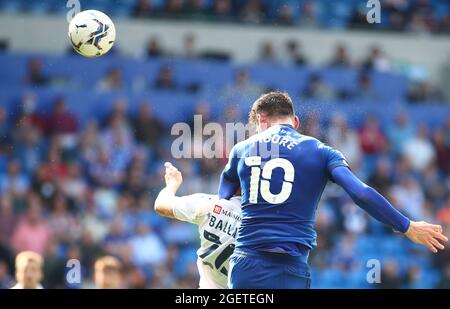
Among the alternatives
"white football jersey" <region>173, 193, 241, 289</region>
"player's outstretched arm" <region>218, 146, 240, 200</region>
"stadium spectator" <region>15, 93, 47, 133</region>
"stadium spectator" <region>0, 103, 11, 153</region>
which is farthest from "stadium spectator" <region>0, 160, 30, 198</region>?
"player's outstretched arm" <region>218, 146, 240, 200</region>

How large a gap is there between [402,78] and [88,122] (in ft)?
23.3

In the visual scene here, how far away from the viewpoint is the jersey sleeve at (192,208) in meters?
8.48

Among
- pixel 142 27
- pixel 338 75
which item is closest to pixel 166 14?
pixel 142 27

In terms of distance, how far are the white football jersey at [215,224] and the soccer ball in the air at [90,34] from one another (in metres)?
2.51

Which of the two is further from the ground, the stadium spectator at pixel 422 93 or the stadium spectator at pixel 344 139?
the stadium spectator at pixel 422 93

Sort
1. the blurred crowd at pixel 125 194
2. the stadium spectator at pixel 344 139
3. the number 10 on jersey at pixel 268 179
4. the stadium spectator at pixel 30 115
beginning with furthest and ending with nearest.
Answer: the stadium spectator at pixel 30 115 < the stadium spectator at pixel 344 139 < the blurred crowd at pixel 125 194 < the number 10 on jersey at pixel 268 179

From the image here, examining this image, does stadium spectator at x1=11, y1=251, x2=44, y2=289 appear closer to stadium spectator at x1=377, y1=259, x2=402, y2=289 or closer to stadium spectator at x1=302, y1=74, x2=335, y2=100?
stadium spectator at x1=377, y1=259, x2=402, y2=289

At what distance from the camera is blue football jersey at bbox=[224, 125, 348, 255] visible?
768cm

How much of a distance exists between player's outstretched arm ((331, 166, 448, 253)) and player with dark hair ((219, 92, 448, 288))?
11mm

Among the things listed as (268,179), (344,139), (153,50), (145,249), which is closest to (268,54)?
(153,50)

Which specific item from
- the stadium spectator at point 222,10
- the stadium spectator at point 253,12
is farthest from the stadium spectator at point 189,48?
the stadium spectator at point 253,12

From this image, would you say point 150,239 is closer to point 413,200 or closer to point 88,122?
point 88,122

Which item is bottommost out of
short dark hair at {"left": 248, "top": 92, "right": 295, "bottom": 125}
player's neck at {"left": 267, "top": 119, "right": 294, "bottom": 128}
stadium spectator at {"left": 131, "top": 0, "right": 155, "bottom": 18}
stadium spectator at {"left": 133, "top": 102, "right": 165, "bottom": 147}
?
player's neck at {"left": 267, "top": 119, "right": 294, "bottom": 128}

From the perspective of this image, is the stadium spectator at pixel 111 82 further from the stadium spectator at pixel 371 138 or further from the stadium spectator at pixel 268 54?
the stadium spectator at pixel 371 138
